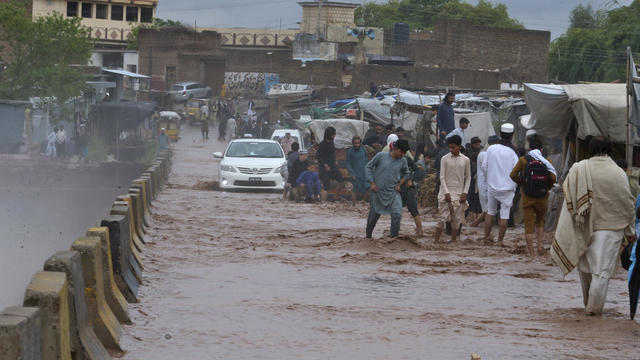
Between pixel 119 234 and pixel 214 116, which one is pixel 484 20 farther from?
pixel 119 234

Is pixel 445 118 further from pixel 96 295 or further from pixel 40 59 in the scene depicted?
pixel 40 59

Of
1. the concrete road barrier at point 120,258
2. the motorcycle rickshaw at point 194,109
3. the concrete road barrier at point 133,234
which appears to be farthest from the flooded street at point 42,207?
the motorcycle rickshaw at point 194,109

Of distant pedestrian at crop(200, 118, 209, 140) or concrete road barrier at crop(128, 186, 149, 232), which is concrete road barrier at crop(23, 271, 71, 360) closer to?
concrete road barrier at crop(128, 186, 149, 232)

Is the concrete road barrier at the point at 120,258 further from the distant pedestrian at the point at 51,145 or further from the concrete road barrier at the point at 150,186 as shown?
the distant pedestrian at the point at 51,145

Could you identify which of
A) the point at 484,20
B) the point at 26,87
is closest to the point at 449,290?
the point at 26,87

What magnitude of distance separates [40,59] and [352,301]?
35.2 m

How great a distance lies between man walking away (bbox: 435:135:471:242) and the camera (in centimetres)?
1511

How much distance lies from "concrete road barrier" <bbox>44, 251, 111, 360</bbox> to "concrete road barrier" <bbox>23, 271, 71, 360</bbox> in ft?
1.38

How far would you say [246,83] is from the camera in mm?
70625

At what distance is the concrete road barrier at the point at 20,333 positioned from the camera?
4.60 meters

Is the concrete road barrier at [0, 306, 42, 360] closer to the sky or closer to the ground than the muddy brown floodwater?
closer to the sky

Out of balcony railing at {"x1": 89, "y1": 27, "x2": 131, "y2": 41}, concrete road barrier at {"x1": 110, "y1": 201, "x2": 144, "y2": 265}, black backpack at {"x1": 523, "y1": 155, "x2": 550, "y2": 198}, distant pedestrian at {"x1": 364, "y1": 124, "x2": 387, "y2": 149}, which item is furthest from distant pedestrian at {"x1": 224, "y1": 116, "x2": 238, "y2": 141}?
balcony railing at {"x1": 89, "y1": 27, "x2": 131, "y2": 41}

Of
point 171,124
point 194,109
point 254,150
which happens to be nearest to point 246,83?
point 194,109

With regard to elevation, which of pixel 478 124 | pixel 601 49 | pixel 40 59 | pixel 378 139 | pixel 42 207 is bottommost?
pixel 42 207
